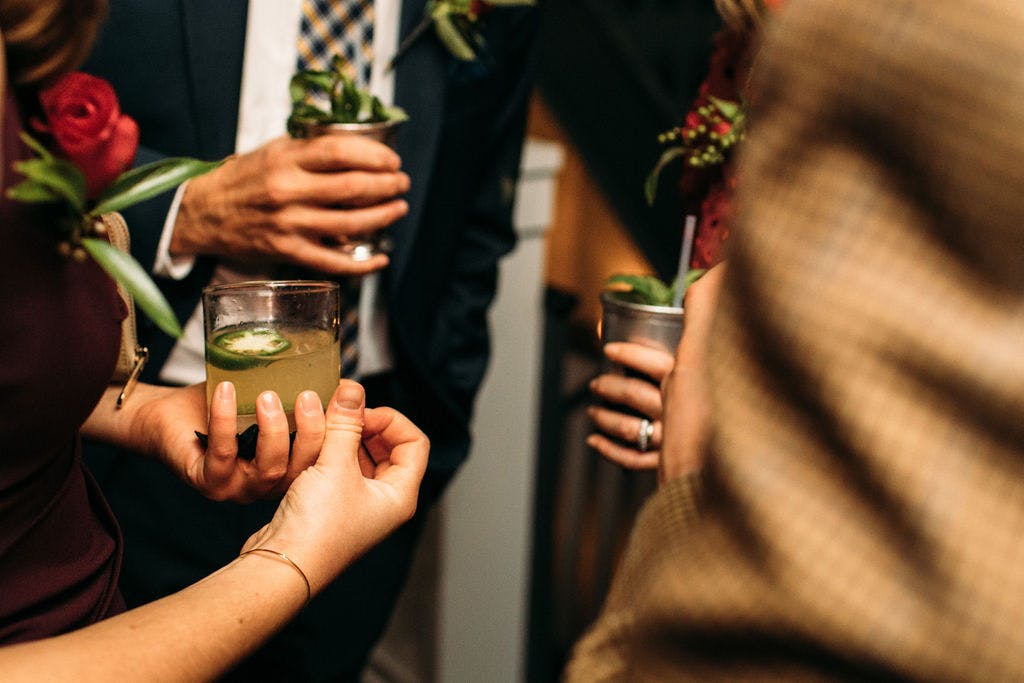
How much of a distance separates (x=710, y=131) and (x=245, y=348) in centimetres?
56

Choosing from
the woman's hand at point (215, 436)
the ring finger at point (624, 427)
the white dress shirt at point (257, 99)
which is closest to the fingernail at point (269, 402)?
the woman's hand at point (215, 436)

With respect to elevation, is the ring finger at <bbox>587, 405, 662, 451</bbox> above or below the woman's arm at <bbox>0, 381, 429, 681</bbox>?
above

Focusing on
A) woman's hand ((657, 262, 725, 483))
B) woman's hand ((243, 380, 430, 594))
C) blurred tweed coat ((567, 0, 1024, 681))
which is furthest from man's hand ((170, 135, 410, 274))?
blurred tweed coat ((567, 0, 1024, 681))

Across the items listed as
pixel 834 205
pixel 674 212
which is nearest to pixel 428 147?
pixel 674 212

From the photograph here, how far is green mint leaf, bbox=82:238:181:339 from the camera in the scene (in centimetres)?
62

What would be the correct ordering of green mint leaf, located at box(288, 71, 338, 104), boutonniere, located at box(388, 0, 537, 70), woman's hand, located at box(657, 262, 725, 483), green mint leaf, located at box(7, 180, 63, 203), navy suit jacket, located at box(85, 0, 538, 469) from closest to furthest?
green mint leaf, located at box(7, 180, 63, 203) < woman's hand, located at box(657, 262, 725, 483) < green mint leaf, located at box(288, 71, 338, 104) < navy suit jacket, located at box(85, 0, 538, 469) < boutonniere, located at box(388, 0, 537, 70)

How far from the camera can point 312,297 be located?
0.82 m

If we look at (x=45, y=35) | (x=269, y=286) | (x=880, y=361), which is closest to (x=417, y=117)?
(x=269, y=286)

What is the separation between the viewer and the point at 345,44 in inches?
54.3

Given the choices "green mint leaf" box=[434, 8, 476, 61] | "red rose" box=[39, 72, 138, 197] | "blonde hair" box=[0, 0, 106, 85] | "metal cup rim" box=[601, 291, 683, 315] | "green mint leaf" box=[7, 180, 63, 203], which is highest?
"green mint leaf" box=[434, 8, 476, 61]

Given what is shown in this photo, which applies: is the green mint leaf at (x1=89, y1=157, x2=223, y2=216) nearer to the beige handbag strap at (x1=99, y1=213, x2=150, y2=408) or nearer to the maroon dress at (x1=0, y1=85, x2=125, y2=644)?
the maroon dress at (x1=0, y1=85, x2=125, y2=644)

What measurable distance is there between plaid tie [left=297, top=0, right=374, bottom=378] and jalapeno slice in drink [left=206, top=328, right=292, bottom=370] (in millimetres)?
595

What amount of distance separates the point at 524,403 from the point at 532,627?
607mm

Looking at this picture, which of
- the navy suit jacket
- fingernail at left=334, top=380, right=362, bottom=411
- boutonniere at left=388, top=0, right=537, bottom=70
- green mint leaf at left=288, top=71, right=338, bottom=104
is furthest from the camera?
boutonniere at left=388, top=0, right=537, bottom=70
